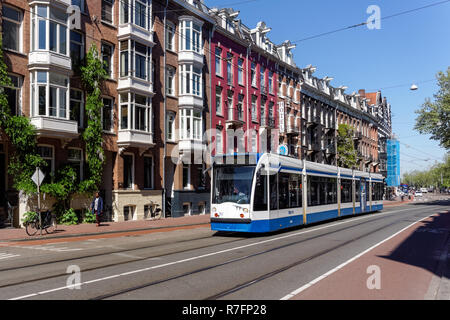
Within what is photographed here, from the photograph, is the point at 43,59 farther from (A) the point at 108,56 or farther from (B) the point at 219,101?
(B) the point at 219,101

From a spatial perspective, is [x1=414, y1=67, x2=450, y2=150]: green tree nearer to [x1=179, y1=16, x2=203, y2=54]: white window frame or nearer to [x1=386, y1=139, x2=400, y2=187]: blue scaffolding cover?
[x1=179, y1=16, x2=203, y2=54]: white window frame

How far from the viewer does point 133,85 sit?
80.6 ft

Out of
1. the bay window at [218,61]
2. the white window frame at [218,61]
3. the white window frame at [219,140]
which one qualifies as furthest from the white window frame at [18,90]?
the bay window at [218,61]

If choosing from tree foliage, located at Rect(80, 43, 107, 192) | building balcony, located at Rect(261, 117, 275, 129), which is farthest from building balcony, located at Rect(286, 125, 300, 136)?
tree foliage, located at Rect(80, 43, 107, 192)

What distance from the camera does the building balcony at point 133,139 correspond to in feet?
79.4

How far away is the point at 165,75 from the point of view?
93.1 feet

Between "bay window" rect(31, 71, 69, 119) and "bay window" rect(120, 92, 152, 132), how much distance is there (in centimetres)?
440

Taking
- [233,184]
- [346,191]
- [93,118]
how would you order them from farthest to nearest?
[346,191]
[93,118]
[233,184]

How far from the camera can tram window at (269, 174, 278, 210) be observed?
1522cm

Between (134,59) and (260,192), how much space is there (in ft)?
45.4

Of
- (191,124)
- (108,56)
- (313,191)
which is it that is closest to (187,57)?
(191,124)

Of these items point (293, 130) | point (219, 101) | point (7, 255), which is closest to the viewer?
point (7, 255)
